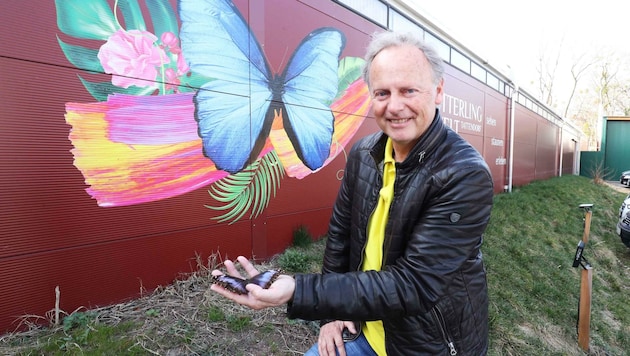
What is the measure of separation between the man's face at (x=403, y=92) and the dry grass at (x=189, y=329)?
2.13 m

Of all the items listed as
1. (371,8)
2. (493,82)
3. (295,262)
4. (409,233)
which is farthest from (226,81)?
(493,82)

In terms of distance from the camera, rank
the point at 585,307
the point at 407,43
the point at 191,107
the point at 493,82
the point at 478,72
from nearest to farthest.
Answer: the point at 407,43
the point at 191,107
the point at 585,307
the point at 478,72
the point at 493,82

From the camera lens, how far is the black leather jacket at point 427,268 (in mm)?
1146

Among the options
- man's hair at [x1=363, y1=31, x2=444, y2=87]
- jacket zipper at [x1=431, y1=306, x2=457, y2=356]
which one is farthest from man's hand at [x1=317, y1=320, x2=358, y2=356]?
man's hair at [x1=363, y1=31, x2=444, y2=87]

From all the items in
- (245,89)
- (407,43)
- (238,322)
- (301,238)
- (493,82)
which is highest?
(493,82)

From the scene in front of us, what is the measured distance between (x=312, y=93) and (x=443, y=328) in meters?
4.06

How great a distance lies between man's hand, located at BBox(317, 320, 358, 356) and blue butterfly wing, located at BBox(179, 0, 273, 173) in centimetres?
252

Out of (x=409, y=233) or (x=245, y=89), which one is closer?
(x=409, y=233)

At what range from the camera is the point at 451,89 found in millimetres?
9328

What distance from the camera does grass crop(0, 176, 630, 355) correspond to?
8.61 ft

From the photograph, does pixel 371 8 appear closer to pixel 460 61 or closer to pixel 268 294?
pixel 460 61

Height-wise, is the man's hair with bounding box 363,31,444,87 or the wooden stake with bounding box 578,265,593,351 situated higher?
the man's hair with bounding box 363,31,444,87

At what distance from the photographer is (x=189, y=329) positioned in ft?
9.17

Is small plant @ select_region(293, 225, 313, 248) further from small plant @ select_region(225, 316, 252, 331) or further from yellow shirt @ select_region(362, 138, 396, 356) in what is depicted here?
yellow shirt @ select_region(362, 138, 396, 356)
